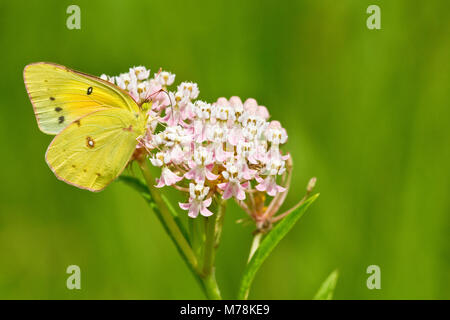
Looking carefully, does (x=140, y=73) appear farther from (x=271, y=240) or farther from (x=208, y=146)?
(x=271, y=240)

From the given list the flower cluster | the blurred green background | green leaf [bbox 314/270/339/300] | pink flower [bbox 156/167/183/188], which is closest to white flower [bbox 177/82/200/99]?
the flower cluster

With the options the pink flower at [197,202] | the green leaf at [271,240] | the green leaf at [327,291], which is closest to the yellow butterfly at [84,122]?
the pink flower at [197,202]

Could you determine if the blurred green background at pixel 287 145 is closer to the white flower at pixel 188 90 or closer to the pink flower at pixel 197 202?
the white flower at pixel 188 90

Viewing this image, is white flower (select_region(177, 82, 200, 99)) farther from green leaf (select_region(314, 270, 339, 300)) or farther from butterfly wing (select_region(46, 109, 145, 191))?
green leaf (select_region(314, 270, 339, 300))

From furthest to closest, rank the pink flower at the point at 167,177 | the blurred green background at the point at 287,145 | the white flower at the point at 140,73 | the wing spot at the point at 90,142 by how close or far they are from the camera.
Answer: the blurred green background at the point at 287,145 → the white flower at the point at 140,73 → the wing spot at the point at 90,142 → the pink flower at the point at 167,177

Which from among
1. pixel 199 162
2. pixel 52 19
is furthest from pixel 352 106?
pixel 52 19

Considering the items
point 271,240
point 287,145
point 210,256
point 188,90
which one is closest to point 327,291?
point 271,240
